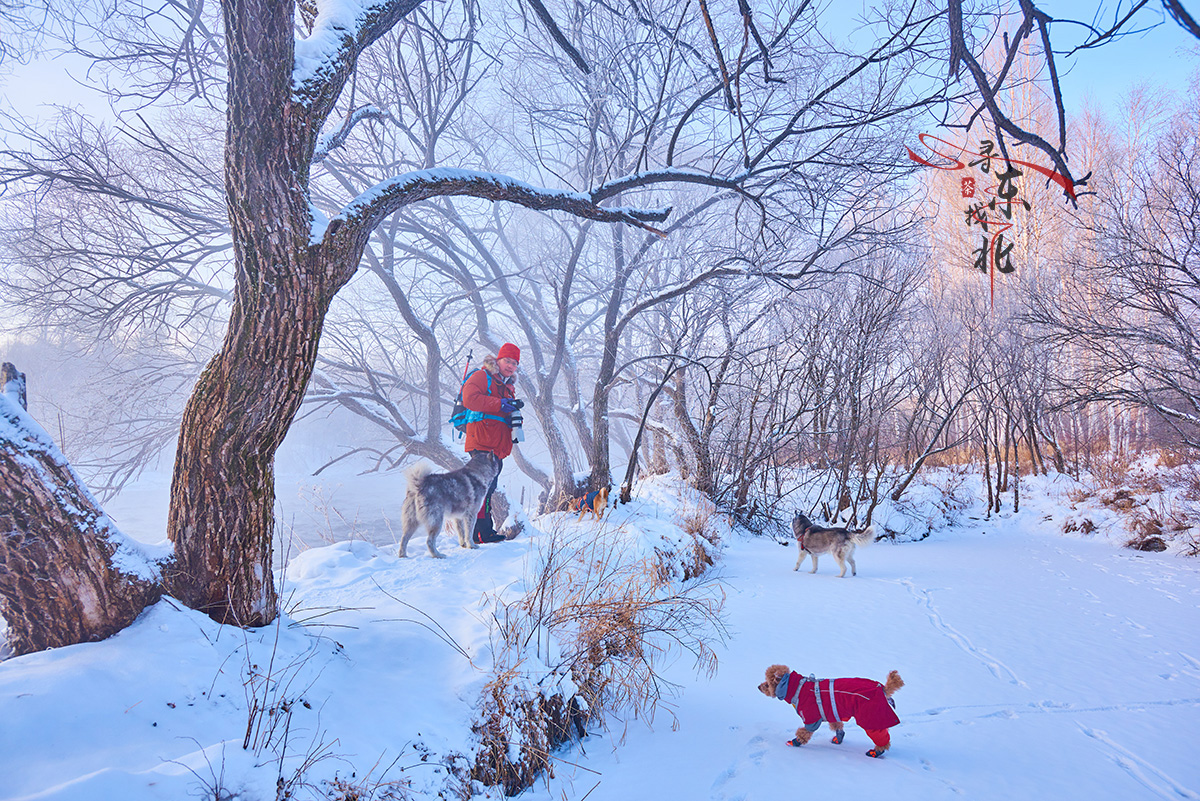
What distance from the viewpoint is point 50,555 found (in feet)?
6.63

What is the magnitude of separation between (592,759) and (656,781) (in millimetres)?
382

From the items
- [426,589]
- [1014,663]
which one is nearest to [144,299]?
[426,589]

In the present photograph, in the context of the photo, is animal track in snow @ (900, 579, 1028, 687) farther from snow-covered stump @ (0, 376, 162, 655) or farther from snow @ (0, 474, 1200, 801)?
snow-covered stump @ (0, 376, 162, 655)

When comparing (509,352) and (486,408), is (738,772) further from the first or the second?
(509,352)

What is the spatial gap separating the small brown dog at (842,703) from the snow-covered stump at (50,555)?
300cm

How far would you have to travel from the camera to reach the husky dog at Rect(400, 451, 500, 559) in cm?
526

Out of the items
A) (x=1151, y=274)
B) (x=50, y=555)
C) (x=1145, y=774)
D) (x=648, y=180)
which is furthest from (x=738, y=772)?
(x=1151, y=274)

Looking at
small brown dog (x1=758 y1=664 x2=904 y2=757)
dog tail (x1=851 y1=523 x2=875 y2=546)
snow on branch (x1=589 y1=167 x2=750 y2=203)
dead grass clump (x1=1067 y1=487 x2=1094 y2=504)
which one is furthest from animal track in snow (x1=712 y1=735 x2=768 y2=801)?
dead grass clump (x1=1067 y1=487 x2=1094 y2=504)

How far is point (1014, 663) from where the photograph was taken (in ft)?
12.8

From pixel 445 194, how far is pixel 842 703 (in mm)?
3348

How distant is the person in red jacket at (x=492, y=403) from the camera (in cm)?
605

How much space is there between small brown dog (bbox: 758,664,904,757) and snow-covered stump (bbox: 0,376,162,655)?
3.00 meters

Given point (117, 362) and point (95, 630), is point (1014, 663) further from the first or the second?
point (117, 362)

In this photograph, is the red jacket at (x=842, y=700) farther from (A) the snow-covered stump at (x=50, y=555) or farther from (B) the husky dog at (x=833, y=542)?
(B) the husky dog at (x=833, y=542)
